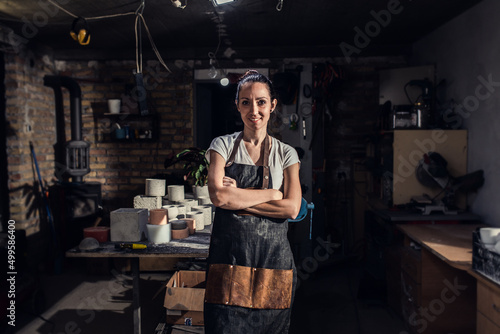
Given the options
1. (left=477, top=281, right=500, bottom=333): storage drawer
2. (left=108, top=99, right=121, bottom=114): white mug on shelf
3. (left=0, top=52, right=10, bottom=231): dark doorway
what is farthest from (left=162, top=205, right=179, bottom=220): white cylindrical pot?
(left=108, top=99, right=121, bottom=114): white mug on shelf

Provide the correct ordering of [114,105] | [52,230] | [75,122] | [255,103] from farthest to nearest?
1. [114,105]
2. [75,122]
3. [52,230]
4. [255,103]

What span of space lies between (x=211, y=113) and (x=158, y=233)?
3759mm

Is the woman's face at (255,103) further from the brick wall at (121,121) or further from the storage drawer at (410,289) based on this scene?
the brick wall at (121,121)

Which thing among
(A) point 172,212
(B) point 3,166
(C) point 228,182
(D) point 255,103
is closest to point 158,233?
(A) point 172,212

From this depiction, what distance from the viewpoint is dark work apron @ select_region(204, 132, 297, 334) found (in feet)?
5.15

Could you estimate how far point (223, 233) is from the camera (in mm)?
1631

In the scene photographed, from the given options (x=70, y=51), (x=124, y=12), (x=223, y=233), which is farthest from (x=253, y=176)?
(x=70, y=51)

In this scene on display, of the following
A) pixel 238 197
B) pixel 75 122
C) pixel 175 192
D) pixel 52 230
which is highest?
pixel 75 122

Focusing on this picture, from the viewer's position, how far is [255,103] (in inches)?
62.1

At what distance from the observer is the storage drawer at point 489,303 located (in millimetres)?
2086

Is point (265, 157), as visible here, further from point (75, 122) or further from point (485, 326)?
point (75, 122)

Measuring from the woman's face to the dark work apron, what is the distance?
0.12 metres

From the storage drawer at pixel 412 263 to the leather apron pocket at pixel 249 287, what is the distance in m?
1.73

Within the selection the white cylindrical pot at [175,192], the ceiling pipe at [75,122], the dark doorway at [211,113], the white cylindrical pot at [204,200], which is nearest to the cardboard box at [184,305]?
the white cylindrical pot at [175,192]
